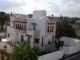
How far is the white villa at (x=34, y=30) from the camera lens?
34.2 meters

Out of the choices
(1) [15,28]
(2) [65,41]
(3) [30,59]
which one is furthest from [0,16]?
(3) [30,59]

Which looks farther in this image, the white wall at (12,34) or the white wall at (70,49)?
the white wall at (12,34)

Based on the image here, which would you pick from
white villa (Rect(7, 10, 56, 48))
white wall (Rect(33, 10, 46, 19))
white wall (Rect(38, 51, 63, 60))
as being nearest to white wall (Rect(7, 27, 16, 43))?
white villa (Rect(7, 10, 56, 48))

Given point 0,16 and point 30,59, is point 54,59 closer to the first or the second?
point 30,59

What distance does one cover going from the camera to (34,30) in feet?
115

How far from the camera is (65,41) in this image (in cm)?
4062

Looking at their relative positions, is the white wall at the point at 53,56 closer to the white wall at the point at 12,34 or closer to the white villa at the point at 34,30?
the white villa at the point at 34,30

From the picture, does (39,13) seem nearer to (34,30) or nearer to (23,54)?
(34,30)

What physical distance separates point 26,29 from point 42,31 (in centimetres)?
380

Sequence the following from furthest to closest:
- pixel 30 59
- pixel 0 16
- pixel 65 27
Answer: pixel 0 16, pixel 65 27, pixel 30 59

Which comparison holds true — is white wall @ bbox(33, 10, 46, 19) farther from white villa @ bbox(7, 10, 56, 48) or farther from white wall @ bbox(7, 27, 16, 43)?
white wall @ bbox(7, 27, 16, 43)

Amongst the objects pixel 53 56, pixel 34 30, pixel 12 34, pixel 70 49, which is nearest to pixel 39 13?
pixel 34 30

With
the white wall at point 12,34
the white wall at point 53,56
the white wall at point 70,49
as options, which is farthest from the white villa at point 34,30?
the white wall at point 53,56

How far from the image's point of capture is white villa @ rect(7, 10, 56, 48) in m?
34.2
